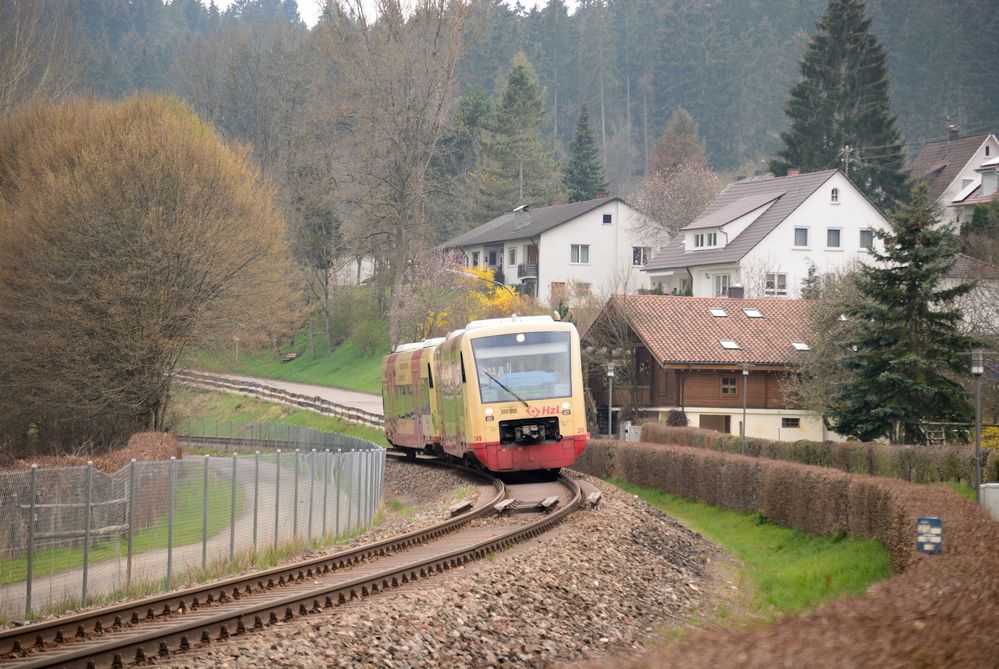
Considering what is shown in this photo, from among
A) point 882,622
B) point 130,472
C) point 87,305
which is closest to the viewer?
point 882,622

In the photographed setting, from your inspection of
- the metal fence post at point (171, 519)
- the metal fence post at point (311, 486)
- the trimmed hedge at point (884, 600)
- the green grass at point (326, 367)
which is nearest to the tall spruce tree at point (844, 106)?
the green grass at point (326, 367)

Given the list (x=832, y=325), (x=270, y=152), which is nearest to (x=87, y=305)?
(x=832, y=325)

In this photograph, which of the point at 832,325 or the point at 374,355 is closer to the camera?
the point at 832,325

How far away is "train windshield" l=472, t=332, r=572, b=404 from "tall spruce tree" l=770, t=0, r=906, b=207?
206 feet

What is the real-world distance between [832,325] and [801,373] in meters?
3.18

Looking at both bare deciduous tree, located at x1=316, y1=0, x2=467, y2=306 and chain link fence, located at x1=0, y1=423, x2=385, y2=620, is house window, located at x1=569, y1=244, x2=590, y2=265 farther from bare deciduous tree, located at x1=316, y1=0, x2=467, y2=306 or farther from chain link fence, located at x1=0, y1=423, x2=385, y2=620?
chain link fence, located at x1=0, y1=423, x2=385, y2=620

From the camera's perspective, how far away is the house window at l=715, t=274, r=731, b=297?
6906 centimetres

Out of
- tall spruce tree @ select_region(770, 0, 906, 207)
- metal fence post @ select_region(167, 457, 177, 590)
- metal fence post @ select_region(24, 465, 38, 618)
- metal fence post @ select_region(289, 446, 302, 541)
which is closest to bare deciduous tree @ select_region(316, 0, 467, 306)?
tall spruce tree @ select_region(770, 0, 906, 207)

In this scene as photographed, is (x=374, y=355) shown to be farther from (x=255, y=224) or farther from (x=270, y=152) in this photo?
(x=255, y=224)

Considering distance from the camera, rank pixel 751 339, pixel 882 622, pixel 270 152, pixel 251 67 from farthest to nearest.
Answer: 1. pixel 251 67
2. pixel 270 152
3. pixel 751 339
4. pixel 882 622

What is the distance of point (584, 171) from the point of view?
3994 inches

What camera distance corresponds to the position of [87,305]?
3769 centimetres

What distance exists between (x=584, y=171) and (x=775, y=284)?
36.2 metres

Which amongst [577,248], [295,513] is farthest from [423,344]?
[577,248]
